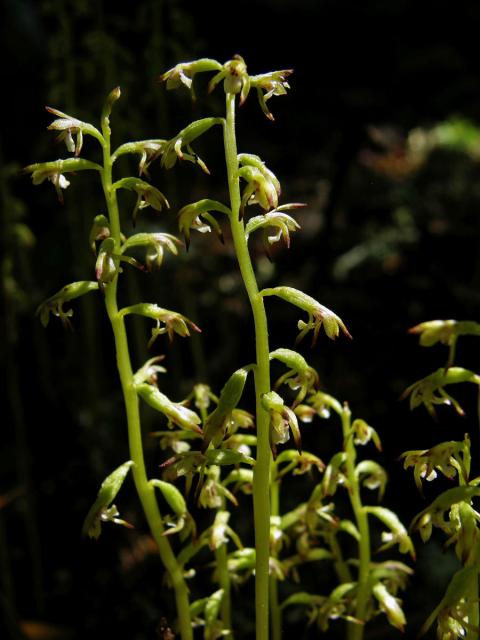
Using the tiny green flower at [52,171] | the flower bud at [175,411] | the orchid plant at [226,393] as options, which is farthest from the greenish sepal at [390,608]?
the tiny green flower at [52,171]

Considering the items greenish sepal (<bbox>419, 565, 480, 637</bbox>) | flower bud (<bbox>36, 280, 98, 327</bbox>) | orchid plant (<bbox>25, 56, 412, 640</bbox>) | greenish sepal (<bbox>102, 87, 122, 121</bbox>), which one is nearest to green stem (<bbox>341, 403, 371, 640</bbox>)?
orchid plant (<bbox>25, 56, 412, 640</bbox>)

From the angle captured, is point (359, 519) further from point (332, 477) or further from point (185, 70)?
point (185, 70)

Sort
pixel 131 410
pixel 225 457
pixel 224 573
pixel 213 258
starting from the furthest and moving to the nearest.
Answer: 1. pixel 213 258
2. pixel 224 573
3. pixel 131 410
4. pixel 225 457

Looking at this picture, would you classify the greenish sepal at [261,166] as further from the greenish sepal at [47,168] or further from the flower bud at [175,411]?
the flower bud at [175,411]

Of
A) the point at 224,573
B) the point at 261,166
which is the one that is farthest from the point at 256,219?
the point at 224,573

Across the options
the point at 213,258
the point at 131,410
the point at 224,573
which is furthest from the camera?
the point at 213,258

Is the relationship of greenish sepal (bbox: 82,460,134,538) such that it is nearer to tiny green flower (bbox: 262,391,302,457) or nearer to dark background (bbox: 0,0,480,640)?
tiny green flower (bbox: 262,391,302,457)
